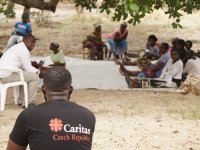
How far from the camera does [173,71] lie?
957 centimetres

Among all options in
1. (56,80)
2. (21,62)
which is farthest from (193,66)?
(56,80)

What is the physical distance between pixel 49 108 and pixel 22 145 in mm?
258

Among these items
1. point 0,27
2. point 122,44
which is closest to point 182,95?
point 122,44

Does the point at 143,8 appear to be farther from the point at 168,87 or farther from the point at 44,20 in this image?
the point at 44,20

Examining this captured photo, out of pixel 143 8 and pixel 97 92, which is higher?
pixel 143 8

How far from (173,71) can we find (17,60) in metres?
3.00

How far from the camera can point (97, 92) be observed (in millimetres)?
9375

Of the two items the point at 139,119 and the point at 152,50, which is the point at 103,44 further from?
the point at 139,119

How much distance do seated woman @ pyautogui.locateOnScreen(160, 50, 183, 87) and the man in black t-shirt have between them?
652 centimetres

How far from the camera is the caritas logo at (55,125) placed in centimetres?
299

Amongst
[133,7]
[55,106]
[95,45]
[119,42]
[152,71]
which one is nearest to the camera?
[55,106]

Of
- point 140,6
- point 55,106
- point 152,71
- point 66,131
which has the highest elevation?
point 140,6

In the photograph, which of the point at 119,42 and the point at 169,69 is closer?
the point at 169,69

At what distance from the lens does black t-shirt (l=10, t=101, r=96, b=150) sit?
9.80ft
